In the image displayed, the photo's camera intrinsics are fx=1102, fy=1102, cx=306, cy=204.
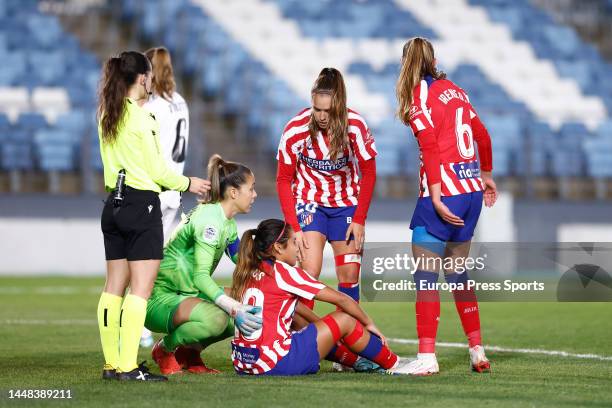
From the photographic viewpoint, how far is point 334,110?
21.5 ft

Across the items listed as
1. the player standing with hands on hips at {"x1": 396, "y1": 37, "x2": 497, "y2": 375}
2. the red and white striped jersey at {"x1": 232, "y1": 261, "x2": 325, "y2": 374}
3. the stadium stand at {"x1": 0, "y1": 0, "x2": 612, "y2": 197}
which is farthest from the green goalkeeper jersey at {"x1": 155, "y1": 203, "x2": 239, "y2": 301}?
the stadium stand at {"x1": 0, "y1": 0, "x2": 612, "y2": 197}

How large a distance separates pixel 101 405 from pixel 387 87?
48.4 feet

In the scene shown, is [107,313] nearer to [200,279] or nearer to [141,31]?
[200,279]

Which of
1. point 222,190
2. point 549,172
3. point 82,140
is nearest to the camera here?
point 222,190

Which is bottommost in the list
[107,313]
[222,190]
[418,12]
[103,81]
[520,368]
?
[520,368]

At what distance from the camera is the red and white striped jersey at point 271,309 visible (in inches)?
232

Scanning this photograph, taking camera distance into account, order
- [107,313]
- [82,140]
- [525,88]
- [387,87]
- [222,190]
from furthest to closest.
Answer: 1. [525,88]
2. [387,87]
3. [82,140]
4. [222,190]
5. [107,313]

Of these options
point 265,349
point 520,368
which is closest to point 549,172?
point 520,368

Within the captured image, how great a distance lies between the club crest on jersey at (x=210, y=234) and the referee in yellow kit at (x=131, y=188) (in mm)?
422

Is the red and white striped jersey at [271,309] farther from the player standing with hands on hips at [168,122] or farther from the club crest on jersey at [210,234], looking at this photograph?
the player standing with hands on hips at [168,122]

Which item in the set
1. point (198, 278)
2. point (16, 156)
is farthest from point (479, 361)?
point (16, 156)

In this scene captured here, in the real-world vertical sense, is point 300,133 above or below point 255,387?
above

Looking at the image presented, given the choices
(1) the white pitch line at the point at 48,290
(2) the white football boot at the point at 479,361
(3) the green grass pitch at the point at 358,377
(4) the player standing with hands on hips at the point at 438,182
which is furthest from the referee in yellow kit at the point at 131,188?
Result: (1) the white pitch line at the point at 48,290

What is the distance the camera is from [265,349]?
5.89 m
